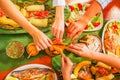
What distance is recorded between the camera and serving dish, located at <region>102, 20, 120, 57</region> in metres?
1.71

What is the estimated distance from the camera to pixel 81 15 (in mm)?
1627

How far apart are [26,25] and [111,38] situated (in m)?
→ 0.52

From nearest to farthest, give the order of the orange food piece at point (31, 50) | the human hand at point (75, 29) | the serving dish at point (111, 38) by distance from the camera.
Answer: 1. the orange food piece at point (31, 50)
2. the human hand at point (75, 29)
3. the serving dish at point (111, 38)

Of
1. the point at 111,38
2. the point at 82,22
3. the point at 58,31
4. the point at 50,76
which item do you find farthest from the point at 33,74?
the point at 111,38

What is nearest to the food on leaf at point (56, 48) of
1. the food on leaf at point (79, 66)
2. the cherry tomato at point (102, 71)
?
the food on leaf at point (79, 66)

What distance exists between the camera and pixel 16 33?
1450 millimetres

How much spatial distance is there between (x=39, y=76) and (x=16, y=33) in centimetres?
22

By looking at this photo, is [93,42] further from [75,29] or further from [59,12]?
[59,12]

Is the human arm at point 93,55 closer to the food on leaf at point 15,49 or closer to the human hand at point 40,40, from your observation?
the human hand at point 40,40

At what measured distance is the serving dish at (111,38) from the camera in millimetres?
1706

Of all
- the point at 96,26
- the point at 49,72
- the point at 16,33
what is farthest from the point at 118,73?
the point at 16,33

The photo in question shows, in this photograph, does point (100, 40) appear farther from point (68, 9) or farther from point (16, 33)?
point (16, 33)

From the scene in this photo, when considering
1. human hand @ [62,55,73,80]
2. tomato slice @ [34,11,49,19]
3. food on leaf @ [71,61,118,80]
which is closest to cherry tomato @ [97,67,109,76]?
food on leaf @ [71,61,118,80]

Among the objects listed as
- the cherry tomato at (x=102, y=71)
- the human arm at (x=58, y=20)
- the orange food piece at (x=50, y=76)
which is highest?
the human arm at (x=58, y=20)
